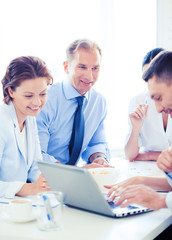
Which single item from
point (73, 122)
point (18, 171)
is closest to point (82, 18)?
point (73, 122)

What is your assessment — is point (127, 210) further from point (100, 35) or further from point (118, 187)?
point (100, 35)

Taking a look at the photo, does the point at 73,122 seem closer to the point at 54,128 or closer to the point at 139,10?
the point at 54,128

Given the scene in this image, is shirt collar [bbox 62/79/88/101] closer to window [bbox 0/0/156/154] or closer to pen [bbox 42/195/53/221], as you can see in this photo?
window [bbox 0/0/156/154]

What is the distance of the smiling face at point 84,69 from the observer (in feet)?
Answer: 8.35

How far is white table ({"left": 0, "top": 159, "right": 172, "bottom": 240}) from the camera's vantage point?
45.5 inches

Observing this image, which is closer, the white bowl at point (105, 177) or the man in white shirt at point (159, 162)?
the man in white shirt at point (159, 162)

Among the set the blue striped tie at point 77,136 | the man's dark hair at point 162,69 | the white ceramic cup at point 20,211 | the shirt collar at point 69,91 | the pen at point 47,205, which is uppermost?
the man's dark hair at point 162,69

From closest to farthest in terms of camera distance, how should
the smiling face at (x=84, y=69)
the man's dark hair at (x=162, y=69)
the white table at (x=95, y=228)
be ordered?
the white table at (x=95, y=228), the man's dark hair at (x=162, y=69), the smiling face at (x=84, y=69)

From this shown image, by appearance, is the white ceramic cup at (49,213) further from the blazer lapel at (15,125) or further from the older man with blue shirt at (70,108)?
the older man with blue shirt at (70,108)

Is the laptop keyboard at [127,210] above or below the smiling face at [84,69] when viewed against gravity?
below

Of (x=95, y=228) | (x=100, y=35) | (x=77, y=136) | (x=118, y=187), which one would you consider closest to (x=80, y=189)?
(x=95, y=228)

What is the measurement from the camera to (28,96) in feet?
6.40

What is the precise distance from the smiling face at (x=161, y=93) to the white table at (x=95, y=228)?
44 cm

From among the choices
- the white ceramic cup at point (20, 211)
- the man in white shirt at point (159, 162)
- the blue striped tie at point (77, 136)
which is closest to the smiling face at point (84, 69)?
the blue striped tie at point (77, 136)
